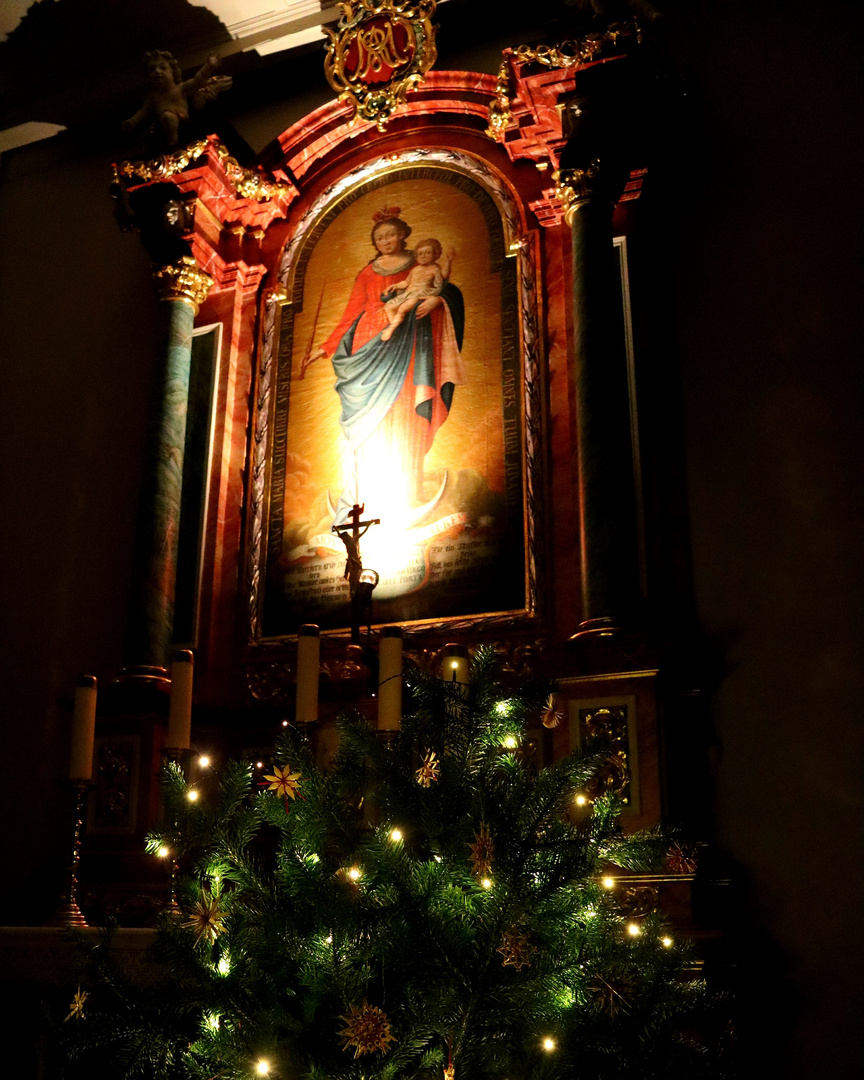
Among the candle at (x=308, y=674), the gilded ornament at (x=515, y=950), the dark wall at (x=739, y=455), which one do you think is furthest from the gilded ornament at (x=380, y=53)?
the gilded ornament at (x=515, y=950)

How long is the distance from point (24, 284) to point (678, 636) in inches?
192

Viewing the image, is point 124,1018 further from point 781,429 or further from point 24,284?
point 24,284

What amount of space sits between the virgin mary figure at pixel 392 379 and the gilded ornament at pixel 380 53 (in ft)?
2.48

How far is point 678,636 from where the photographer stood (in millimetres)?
4676

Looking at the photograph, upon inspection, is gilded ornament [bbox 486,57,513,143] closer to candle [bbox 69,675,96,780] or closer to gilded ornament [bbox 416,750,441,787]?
A: candle [bbox 69,675,96,780]

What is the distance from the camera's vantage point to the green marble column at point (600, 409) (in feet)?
15.0

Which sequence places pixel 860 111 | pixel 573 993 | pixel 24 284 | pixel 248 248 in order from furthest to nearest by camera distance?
pixel 24 284 < pixel 248 248 < pixel 860 111 < pixel 573 993

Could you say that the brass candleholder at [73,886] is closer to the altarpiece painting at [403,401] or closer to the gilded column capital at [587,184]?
the altarpiece painting at [403,401]

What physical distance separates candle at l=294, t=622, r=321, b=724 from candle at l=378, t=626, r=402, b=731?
43 centimetres

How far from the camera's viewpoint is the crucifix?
16.1 ft

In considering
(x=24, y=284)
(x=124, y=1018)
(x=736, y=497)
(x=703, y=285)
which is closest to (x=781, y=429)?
(x=736, y=497)

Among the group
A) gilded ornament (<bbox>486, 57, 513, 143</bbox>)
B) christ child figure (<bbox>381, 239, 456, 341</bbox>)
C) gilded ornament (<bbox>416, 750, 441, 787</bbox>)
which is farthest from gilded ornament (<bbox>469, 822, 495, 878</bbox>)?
gilded ornament (<bbox>486, 57, 513, 143</bbox>)

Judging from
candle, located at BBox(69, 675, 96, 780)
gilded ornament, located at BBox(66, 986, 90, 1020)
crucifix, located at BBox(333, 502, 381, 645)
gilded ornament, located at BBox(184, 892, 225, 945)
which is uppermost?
crucifix, located at BBox(333, 502, 381, 645)

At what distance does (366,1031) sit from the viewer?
5.52ft
